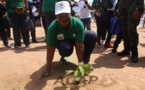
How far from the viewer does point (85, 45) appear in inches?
172

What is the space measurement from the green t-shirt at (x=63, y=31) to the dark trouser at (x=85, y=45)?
127 mm

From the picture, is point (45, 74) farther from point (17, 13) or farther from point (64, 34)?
point (17, 13)

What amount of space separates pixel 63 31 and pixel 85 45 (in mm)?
597

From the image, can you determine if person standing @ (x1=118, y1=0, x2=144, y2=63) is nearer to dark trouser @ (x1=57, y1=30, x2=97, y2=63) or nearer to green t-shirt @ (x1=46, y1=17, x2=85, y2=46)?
dark trouser @ (x1=57, y1=30, x2=97, y2=63)

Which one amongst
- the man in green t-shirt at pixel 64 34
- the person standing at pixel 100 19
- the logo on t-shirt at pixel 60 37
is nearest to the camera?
the man in green t-shirt at pixel 64 34

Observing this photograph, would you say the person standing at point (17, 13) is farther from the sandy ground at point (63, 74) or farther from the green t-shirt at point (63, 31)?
the green t-shirt at point (63, 31)

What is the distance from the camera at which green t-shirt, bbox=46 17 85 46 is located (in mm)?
3881

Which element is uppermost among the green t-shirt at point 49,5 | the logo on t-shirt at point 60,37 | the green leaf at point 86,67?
the green t-shirt at point 49,5

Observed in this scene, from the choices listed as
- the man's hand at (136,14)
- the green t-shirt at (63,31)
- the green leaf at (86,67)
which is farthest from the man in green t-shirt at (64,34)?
the man's hand at (136,14)

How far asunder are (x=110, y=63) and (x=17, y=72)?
1.75 meters

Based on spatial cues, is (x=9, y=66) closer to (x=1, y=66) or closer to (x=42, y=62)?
(x=1, y=66)

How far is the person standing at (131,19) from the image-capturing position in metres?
4.78

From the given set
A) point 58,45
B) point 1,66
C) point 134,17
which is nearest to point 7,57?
point 1,66

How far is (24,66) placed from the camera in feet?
15.7
